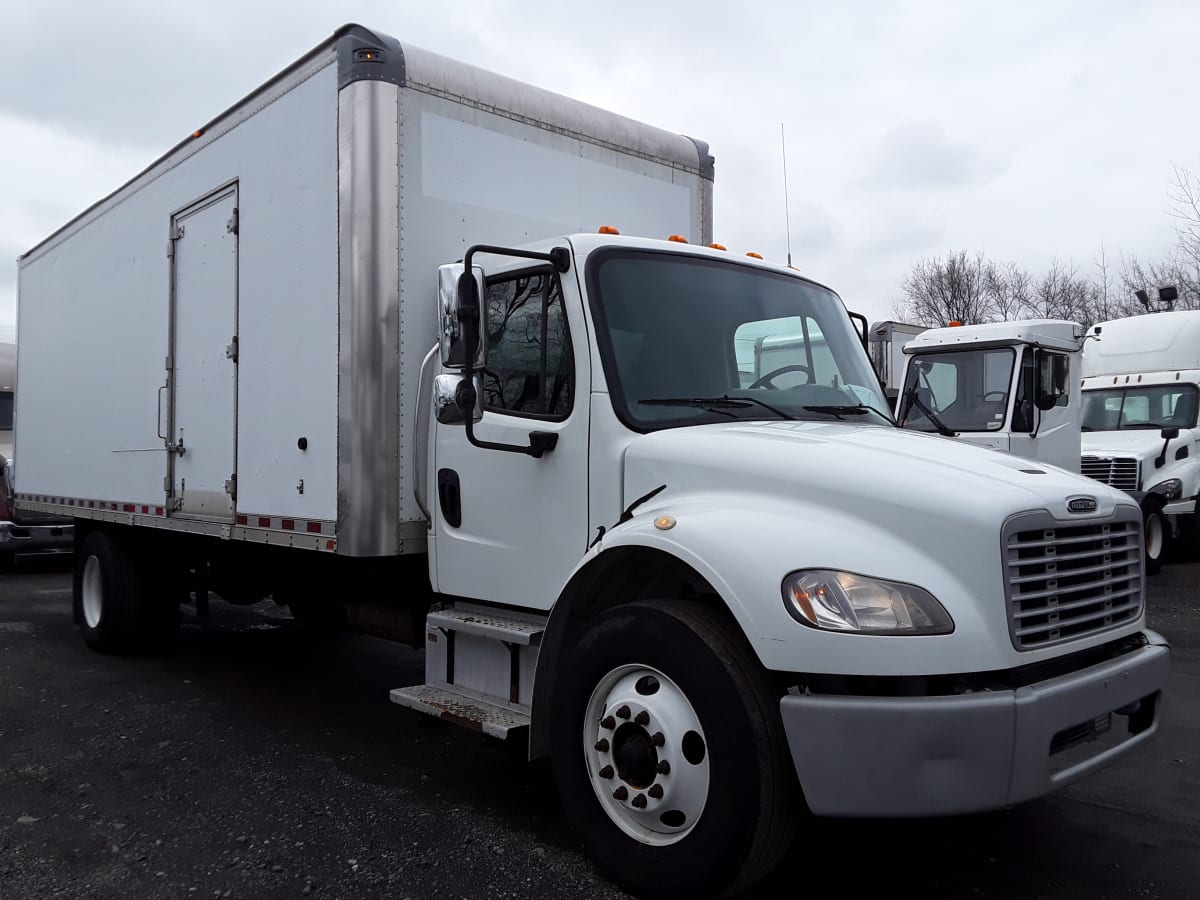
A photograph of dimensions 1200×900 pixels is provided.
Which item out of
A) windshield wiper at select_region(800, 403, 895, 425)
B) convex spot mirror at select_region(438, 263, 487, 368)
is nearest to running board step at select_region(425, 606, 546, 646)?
convex spot mirror at select_region(438, 263, 487, 368)

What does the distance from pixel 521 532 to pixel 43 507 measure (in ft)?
21.4

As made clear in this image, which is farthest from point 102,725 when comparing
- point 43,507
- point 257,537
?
point 43,507

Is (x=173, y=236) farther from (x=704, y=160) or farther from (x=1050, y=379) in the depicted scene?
(x=1050, y=379)

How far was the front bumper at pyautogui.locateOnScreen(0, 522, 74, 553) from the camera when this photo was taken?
493 inches

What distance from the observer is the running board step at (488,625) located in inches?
163

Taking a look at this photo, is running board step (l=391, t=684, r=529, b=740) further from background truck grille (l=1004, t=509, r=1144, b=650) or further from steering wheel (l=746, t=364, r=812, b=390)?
background truck grille (l=1004, t=509, r=1144, b=650)

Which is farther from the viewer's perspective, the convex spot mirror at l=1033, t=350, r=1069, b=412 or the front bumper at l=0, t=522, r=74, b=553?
the front bumper at l=0, t=522, r=74, b=553

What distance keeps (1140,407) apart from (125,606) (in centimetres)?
1231

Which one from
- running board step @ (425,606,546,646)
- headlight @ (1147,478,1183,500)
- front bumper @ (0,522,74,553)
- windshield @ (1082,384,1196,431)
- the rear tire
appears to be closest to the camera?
running board step @ (425,606,546,646)

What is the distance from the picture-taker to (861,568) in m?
3.00

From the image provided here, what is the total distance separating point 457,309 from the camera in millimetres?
3982

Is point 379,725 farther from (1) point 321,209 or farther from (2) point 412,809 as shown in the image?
(1) point 321,209

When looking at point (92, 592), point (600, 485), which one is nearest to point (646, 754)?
point (600, 485)

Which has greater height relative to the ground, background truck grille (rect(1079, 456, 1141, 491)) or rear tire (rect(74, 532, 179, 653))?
background truck grille (rect(1079, 456, 1141, 491))
